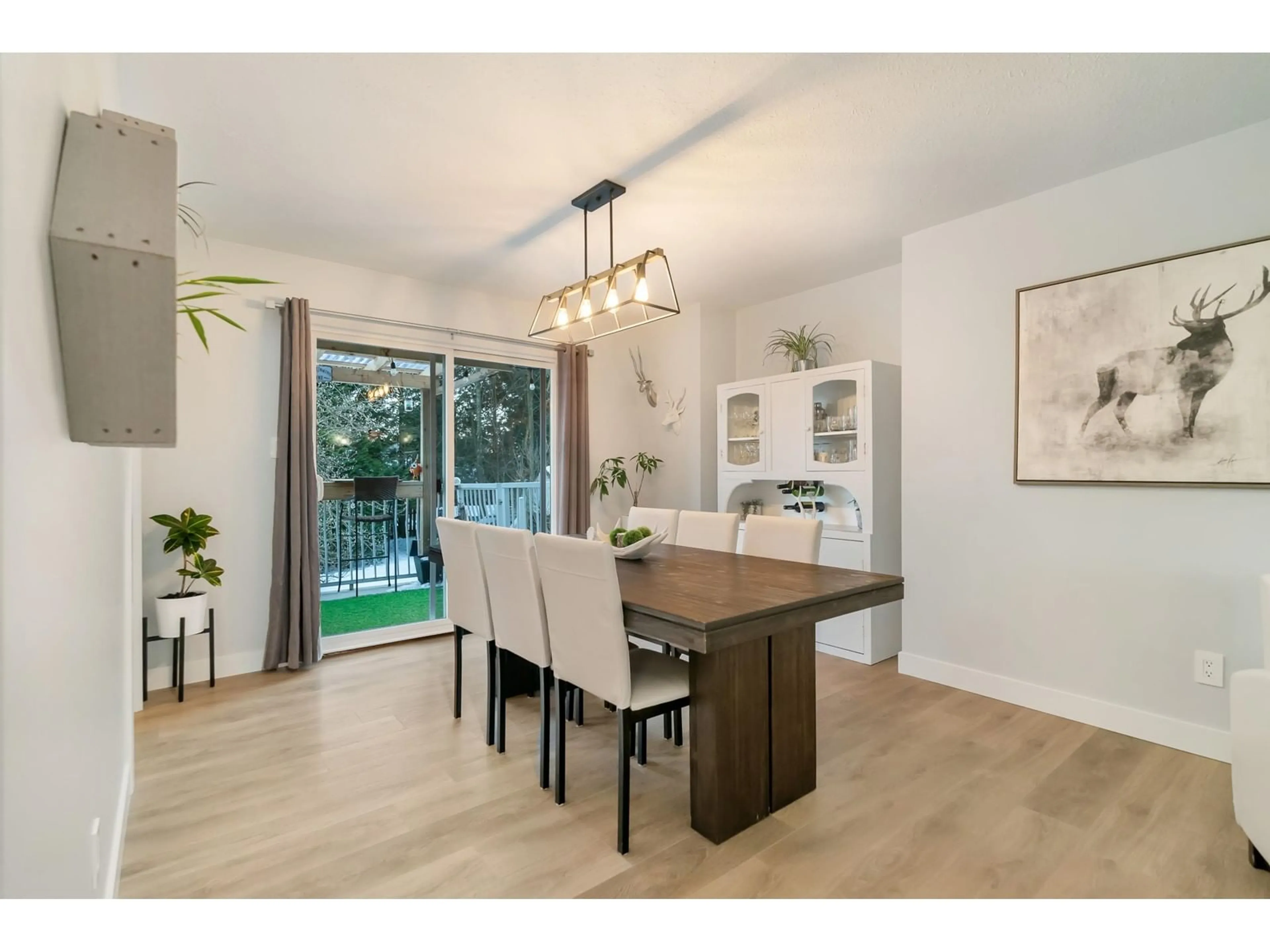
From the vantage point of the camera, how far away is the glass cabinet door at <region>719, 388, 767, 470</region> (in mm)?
4273

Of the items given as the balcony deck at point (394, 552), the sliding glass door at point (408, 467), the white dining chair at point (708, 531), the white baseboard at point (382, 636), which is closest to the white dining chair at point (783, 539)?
the white dining chair at point (708, 531)

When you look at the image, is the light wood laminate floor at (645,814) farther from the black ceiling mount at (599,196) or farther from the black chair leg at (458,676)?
the black ceiling mount at (599,196)

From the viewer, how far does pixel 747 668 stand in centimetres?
195

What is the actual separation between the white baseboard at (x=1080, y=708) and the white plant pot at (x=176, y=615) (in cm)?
389

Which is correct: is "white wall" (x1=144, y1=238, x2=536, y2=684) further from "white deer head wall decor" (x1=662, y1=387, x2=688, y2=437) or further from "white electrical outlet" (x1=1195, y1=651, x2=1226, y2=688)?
"white electrical outlet" (x1=1195, y1=651, x2=1226, y2=688)

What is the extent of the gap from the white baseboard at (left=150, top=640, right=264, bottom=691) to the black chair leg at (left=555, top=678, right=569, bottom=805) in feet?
7.85

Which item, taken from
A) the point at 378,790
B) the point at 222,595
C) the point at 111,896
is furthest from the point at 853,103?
the point at 222,595

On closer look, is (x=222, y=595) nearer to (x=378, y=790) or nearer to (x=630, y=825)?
(x=378, y=790)

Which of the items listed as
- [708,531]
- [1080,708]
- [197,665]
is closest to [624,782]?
[708,531]

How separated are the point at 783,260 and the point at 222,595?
13.0 feet

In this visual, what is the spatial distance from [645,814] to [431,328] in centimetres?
341

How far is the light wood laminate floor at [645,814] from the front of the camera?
5.42 feet

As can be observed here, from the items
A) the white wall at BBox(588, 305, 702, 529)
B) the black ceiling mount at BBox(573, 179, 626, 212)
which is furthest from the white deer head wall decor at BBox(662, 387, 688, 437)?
the black ceiling mount at BBox(573, 179, 626, 212)

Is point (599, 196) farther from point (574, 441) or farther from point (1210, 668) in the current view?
point (1210, 668)
